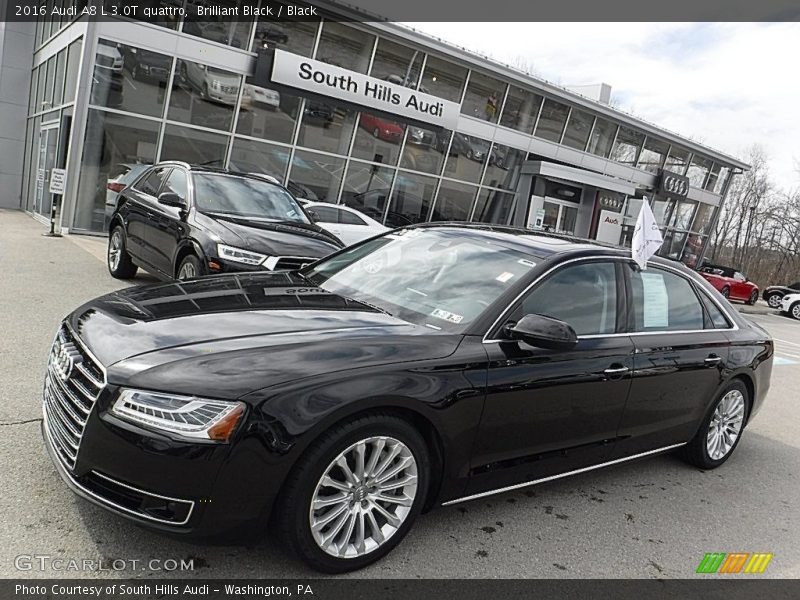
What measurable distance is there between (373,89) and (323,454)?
1671cm

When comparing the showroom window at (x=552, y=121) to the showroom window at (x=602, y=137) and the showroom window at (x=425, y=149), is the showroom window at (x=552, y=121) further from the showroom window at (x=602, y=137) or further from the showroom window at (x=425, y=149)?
the showroom window at (x=425, y=149)

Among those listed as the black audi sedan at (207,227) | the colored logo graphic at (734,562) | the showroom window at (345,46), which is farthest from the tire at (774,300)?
the colored logo graphic at (734,562)

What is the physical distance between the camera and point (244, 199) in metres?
7.79

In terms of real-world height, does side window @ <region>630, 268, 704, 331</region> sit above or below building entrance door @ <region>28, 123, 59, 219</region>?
above

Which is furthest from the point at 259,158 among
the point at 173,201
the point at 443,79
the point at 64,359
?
the point at 64,359

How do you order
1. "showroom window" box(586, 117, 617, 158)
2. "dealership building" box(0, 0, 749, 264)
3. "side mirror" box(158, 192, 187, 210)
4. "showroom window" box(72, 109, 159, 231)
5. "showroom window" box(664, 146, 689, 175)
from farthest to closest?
1. "showroom window" box(664, 146, 689, 175)
2. "showroom window" box(586, 117, 617, 158)
3. "dealership building" box(0, 0, 749, 264)
4. "showroom window" box(72, 109, 159, 231)
5. "side mirror" box(158, 192, 187, 210)

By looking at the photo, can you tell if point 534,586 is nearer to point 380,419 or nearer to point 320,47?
point 380,419

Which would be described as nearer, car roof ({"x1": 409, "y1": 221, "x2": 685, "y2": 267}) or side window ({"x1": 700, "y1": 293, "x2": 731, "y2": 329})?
car roof ({"x1": 409, "y1": 221, "x2": 685, "y2": 267})

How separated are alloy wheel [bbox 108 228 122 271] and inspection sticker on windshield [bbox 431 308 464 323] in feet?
22.5

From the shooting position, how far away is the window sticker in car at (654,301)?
13.5 ft

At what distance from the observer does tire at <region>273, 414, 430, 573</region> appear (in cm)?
258

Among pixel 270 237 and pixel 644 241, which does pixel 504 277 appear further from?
A: pixel 270 237

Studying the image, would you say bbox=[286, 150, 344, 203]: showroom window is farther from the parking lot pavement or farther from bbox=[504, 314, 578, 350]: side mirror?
bbox=[504, 314, 578, 350]: side mirror

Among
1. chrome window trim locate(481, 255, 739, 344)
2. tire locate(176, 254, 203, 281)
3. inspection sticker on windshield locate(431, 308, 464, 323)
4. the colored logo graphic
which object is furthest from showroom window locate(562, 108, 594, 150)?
inspection sticker on windshield locate(431, 308, 464, 323)
